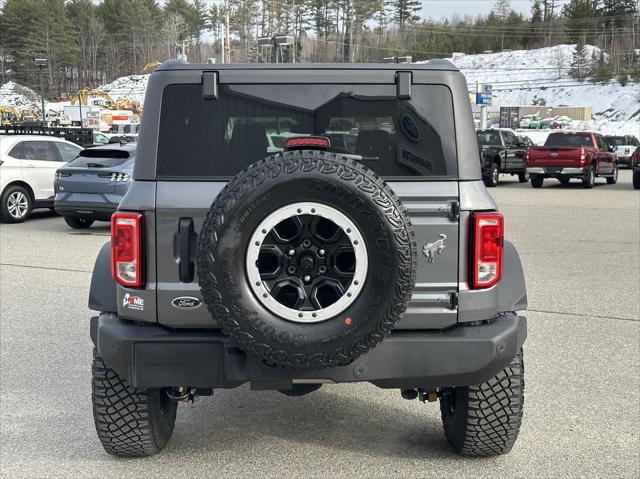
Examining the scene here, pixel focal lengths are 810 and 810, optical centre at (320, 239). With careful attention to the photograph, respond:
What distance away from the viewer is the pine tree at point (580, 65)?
119875mm

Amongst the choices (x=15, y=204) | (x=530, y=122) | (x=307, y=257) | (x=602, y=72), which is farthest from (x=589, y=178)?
(x=602, y=72)

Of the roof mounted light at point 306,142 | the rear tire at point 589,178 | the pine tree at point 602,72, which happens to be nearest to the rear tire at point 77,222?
the roof mounted light at point 306,142

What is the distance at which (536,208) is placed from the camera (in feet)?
65.0

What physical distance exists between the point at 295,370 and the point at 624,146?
3912 centimetres

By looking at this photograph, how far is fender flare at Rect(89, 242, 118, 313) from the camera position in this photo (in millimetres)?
4219

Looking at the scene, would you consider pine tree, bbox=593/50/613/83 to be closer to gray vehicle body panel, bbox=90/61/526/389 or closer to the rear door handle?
gray vehicle body panel, bbox=90/61/526/389

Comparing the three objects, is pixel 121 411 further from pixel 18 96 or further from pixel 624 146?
pixel 18 96

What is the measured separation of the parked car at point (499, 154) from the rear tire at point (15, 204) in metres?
15.7

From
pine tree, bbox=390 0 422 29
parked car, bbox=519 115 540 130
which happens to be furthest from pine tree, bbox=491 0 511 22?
parked car, bbox=519 115 540 130

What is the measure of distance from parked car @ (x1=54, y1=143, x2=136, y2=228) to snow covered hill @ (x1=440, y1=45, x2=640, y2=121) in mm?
78834

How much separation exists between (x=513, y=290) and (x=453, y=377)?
0.64 metres

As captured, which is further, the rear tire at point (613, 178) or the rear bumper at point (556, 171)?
the rear tire at point (613, 178)

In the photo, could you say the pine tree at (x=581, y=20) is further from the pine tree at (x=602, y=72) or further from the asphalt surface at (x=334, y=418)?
the asphalt surface at (x=334, y=418)

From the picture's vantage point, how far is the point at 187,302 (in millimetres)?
3877
